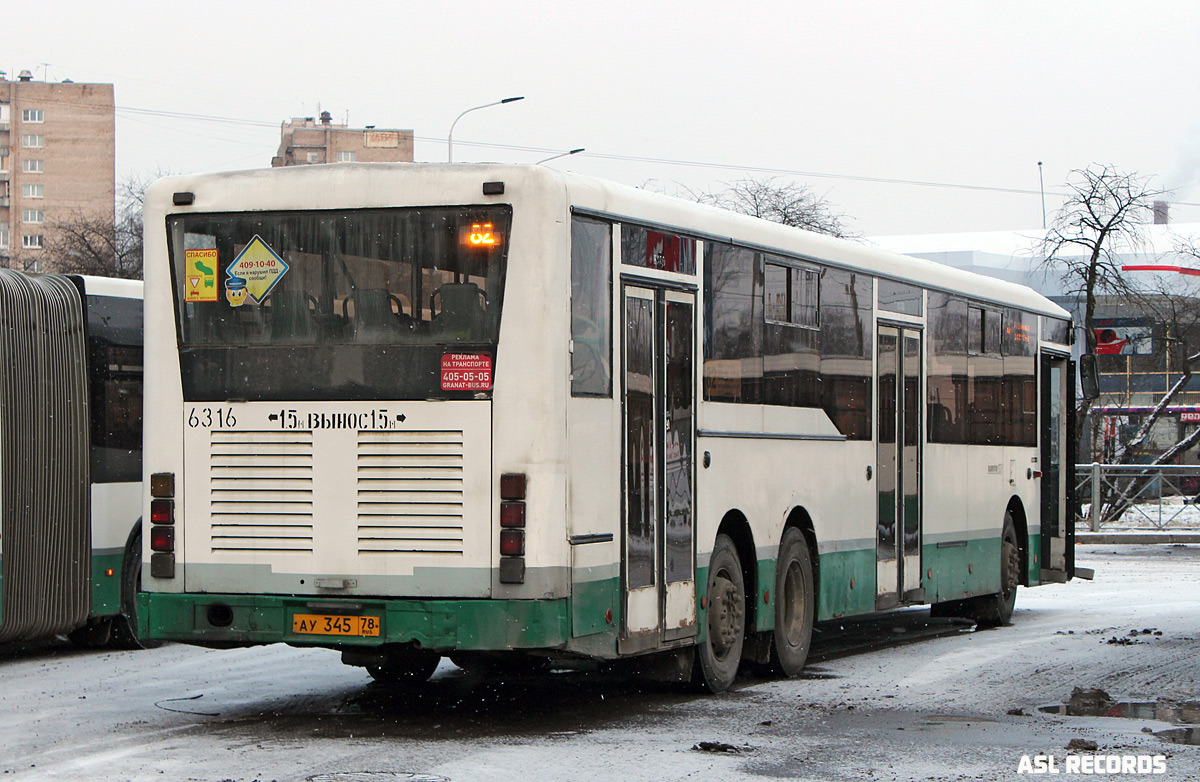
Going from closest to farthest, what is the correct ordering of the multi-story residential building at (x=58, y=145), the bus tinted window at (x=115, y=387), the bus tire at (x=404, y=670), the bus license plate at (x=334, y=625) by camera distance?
the bus license plate at (x=334, y=625) < the bus tire at (x=404, y=670) < the bus tinted window at (x=115, y=387) < the multi-story residential building at (x=58, y=145)

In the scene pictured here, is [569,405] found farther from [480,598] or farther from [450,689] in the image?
[450,689]

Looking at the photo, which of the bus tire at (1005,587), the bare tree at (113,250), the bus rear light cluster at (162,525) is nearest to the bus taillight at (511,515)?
the bus rear light cluster at (162,525)

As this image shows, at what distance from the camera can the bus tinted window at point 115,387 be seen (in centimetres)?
1355

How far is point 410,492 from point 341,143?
395 feet

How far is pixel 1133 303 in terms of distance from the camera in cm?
3500

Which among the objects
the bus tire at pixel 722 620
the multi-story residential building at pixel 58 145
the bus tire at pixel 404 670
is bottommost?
the bus tire at pixel 404 670

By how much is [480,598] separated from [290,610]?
1.10m

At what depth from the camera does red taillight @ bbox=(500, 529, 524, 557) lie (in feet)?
29.7

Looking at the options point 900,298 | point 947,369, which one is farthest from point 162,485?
point 947,369

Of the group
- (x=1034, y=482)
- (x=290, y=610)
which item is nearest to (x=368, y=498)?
(x=290, y=610)

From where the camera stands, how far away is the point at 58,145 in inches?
4776

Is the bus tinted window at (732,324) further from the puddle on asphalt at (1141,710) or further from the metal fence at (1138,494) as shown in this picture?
the metal fence at (1138,494)

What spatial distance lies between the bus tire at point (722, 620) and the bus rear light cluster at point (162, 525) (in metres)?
3.30

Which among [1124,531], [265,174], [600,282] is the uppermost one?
[265,174]
